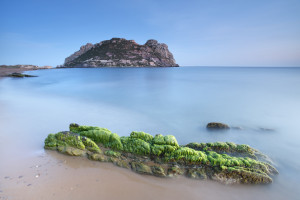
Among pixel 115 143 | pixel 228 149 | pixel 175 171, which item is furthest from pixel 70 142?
pixel 228 149

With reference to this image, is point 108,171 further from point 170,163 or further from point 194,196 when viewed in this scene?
point 194,196

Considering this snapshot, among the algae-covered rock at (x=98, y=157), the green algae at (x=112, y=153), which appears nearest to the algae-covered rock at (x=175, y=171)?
the green algae at (x=112, y=153)

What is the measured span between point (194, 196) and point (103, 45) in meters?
157

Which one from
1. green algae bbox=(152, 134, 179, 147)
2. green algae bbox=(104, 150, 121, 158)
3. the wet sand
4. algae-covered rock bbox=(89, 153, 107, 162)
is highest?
green algae bbox=(152, 134, 179, 147)

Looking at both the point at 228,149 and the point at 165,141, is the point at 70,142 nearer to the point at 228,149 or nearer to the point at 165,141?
the point at 165,141

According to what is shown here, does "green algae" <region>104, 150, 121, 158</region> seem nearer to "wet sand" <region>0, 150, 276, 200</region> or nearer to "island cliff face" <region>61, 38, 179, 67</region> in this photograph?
"wet sand" <region>0, 150, 276, 200</region>

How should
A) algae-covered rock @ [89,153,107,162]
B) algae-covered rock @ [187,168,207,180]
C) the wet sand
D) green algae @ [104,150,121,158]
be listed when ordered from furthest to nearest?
green algae @ [104,150,121,158], algae-covered rock @ [89,153,107,162], algae-covered rock @ [187,168,207,180], the wet sand

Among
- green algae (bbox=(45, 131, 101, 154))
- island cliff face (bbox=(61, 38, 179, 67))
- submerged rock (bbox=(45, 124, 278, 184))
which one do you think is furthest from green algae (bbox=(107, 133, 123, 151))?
island cliff face (bbox=(61, 38, 179, 67))

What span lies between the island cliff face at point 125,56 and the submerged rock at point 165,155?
118 metres

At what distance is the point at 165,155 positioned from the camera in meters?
4.64

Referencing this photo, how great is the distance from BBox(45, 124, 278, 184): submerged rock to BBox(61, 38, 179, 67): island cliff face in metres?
118

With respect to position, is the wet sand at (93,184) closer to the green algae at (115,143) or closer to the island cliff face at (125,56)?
the green algae at (115,143)

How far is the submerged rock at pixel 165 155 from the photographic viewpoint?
4172mm

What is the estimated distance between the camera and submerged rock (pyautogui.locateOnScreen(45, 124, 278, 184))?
4.17 m
